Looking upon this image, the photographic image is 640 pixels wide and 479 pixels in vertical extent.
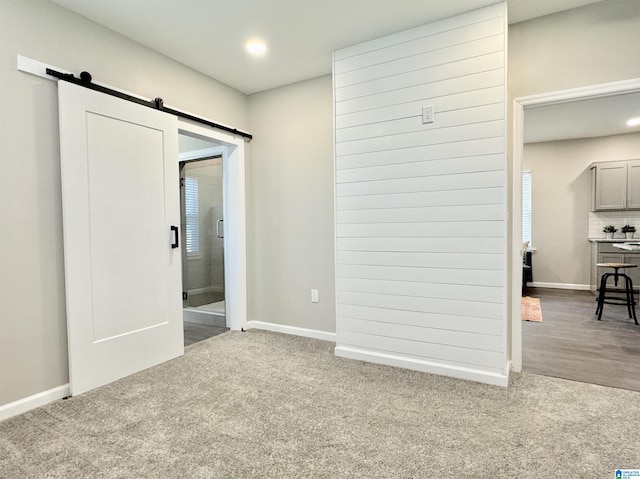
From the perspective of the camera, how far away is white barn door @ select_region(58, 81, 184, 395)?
2.31m

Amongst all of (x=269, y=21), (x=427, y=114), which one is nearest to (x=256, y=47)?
(x=269, y=21)

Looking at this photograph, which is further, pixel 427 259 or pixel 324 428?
pixel 427 259

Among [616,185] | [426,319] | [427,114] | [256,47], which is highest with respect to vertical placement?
[256,47]

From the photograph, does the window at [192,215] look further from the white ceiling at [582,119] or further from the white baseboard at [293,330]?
the white ceiling at [582,119]

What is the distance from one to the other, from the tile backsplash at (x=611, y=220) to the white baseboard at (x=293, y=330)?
5347 millimetres

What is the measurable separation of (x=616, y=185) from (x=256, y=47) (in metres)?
6.05

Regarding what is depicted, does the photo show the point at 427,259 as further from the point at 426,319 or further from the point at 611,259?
the point at 611,259

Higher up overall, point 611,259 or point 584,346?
point 611,259

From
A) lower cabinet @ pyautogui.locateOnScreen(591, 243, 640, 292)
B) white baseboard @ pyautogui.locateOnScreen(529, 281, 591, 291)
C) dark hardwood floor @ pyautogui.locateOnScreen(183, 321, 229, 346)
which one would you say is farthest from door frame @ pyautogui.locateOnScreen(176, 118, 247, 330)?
lower cabinet @ pyautogui.locateOnScreen(591, 243, 640, 292)

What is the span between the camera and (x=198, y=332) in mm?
3869

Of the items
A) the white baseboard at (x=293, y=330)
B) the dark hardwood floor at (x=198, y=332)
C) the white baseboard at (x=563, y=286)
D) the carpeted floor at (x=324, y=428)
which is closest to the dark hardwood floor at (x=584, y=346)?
the carpeted floor at (x=324, y=428)

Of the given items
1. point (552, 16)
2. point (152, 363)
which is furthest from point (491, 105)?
point (152, 363)

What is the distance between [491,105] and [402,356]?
194 cm

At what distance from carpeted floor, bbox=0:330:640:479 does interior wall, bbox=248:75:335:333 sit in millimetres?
1039
